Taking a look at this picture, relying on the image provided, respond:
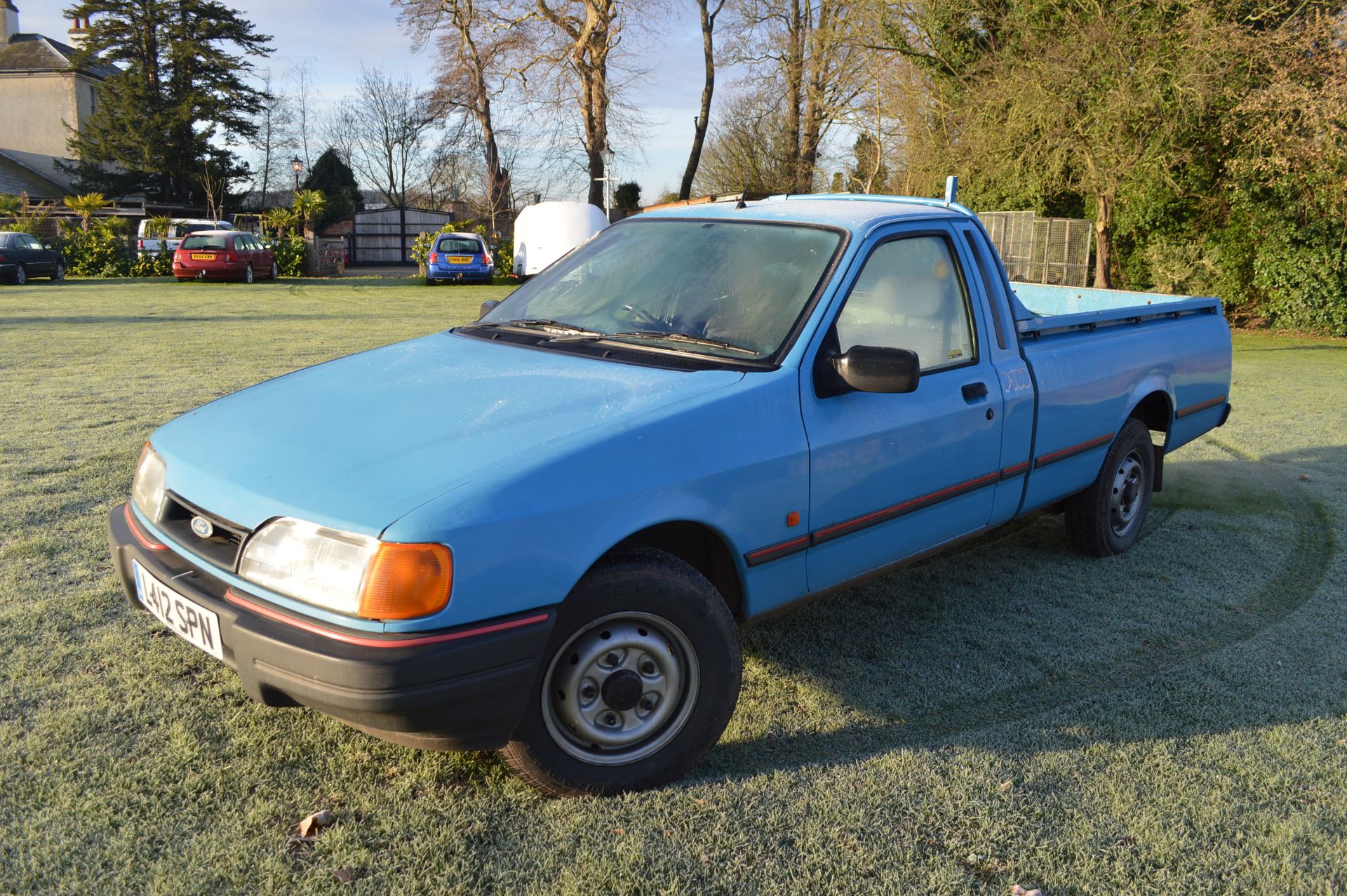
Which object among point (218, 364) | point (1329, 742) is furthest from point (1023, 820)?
point (218, 364)

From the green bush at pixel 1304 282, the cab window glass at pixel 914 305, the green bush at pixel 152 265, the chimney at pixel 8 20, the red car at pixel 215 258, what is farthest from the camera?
the chimney at pixel 8 20

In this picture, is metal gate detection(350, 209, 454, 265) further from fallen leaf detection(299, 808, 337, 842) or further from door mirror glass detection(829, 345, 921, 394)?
fallen leaf detection(299, 808, 337, 842)

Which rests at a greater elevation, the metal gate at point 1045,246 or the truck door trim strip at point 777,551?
the metal gate at point 1045,246

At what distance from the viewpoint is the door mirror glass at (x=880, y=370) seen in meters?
3.09

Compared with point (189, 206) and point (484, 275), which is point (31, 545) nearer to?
point (484, 275)

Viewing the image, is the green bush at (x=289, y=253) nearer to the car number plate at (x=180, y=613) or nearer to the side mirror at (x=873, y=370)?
the car number plate at (x=180, y=613)

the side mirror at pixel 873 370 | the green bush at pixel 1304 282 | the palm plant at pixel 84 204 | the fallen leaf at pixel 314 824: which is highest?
the palm plant at pixel 84 204

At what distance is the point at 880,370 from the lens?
310 centimetres

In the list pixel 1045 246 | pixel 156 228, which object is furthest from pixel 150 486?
pixel 156 228

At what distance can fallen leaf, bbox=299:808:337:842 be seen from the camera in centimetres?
263

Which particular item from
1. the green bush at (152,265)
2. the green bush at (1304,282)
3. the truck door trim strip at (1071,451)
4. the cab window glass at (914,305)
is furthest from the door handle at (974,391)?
the green bush at (152,265)

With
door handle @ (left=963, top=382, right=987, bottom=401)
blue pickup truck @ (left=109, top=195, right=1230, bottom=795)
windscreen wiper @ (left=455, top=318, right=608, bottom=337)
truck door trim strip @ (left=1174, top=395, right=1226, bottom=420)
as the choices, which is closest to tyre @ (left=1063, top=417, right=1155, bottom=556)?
truck door trim strip @ (left=1174, top=395, right=1226, bottom=420)

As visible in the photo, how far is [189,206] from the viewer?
1842 inches

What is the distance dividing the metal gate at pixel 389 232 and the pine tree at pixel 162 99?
946 centimetres
